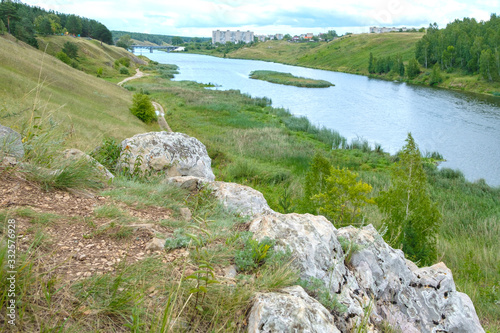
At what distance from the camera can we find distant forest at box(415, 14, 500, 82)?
62594 mm

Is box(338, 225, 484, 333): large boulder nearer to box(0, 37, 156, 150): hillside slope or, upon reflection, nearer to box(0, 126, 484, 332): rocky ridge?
box(0, 126, 484, 332): rocky ridge

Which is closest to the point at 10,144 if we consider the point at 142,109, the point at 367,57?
the point at 142,109

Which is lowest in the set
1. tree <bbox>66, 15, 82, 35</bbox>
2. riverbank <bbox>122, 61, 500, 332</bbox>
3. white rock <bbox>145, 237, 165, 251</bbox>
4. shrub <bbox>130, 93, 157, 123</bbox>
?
riverbank <bbox>122, 61, 500, 332</bbox>

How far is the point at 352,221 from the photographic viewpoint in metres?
7.69

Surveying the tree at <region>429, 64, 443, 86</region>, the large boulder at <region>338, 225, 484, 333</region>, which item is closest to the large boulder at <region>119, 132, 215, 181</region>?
the large boulder at <region>338, 225, 484, 333</region>

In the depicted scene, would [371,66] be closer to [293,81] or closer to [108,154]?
[293,81]

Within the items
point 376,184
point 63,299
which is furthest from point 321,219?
point 376,184

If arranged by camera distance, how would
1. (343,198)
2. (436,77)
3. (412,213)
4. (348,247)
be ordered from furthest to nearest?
(436,77) → (343,198) → (412,213) → (348,247)

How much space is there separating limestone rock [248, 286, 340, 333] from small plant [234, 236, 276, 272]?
1.59ft

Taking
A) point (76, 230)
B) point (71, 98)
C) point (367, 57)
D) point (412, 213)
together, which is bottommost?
point (412, 213)

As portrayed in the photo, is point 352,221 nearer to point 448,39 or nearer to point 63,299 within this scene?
point 63,299

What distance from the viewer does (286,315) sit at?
2.72 m

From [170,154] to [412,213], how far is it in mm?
6898

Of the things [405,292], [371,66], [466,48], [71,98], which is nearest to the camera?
[405,292]
